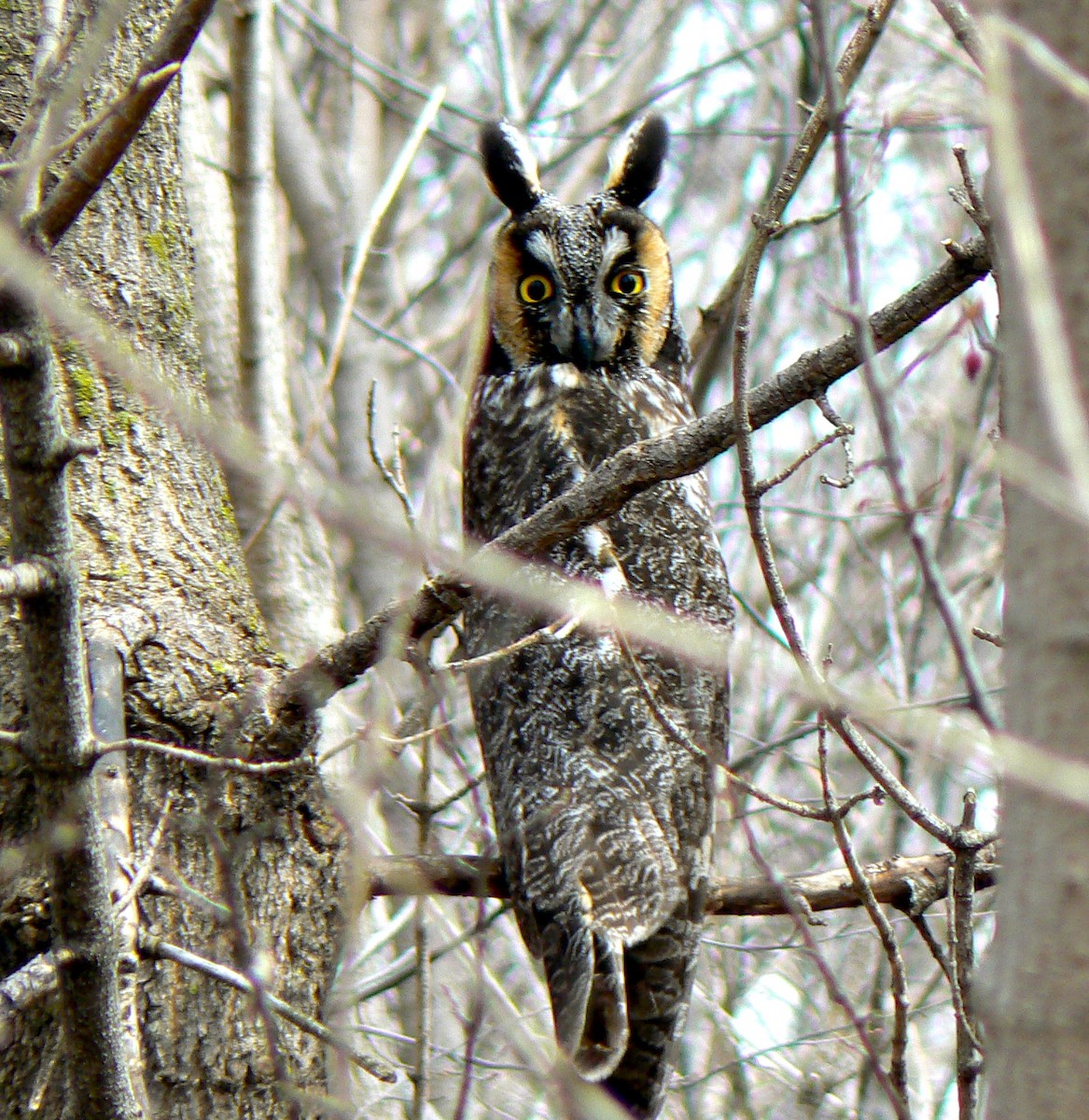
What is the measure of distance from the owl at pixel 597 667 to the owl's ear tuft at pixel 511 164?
8 cm

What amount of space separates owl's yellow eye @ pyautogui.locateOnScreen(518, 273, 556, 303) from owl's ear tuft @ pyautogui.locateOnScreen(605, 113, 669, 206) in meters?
0.37

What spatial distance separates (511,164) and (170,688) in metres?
1.93

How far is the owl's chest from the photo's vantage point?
2809 mm

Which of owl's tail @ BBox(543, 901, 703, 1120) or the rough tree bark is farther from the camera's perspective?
owl's tail @ BBox(543, 901, 703, 1120)

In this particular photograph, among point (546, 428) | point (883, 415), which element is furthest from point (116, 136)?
point (546, 428)

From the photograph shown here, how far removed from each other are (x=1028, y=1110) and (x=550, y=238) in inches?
103

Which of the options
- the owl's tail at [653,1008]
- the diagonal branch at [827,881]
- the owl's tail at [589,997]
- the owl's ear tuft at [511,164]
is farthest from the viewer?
the owl's ear tuft at [511,164]

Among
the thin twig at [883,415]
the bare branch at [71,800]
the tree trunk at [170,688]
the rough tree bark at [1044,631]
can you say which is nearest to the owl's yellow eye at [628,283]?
the tree trunk at [170,688]

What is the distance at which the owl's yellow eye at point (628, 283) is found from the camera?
3104mm

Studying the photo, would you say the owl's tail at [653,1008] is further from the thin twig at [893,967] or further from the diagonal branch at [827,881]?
the thin twig at [893,967]

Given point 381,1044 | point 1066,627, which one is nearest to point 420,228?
point 381,1044

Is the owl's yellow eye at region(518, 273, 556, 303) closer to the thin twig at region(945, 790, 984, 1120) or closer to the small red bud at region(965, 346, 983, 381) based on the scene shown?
the small red bud at region(965, 346, 983, 381)

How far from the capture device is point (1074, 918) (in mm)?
644

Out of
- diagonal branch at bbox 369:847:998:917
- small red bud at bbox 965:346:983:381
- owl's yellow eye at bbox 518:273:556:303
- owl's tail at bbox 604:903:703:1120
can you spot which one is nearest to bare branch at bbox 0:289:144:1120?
diagonal branch at bbox 369:847:998:917
